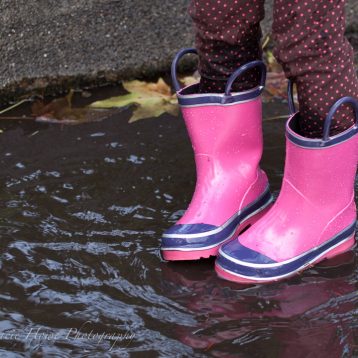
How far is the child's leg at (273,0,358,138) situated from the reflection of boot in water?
29 centimetres

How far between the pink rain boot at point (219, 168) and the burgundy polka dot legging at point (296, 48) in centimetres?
5

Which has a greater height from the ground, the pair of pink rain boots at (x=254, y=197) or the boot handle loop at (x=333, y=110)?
the boot handle loop at (x=333, y=110)

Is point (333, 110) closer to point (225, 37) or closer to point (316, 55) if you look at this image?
point (316, 55)

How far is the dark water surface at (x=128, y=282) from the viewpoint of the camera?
1.25 meters

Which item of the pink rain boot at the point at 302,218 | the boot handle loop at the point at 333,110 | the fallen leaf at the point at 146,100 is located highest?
the boot handle loop at the point at 333,110

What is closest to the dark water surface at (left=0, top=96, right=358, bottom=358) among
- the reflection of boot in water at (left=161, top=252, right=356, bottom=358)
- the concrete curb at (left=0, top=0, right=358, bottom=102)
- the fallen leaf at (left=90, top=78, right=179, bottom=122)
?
the reflection of boot in water at (left=161, top=252, right=356, bottom=358)

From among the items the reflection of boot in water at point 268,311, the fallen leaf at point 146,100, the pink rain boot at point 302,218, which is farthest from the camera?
the fallen leaf at point 146,100

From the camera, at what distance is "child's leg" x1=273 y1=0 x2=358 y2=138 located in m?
1.31

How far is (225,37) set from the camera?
1.47m

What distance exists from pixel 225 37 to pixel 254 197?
1.12ft

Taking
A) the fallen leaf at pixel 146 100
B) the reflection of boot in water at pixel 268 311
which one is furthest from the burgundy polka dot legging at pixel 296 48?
the fallen leaf at pixel 146 100

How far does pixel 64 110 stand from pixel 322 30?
1.11 m

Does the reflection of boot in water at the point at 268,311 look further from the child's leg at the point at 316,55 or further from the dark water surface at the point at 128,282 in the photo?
the child's leg at the point at 316,55

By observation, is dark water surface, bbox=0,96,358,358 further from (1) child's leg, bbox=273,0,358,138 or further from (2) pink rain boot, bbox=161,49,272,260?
(1) child's leg, bbox=273,0,358,138
